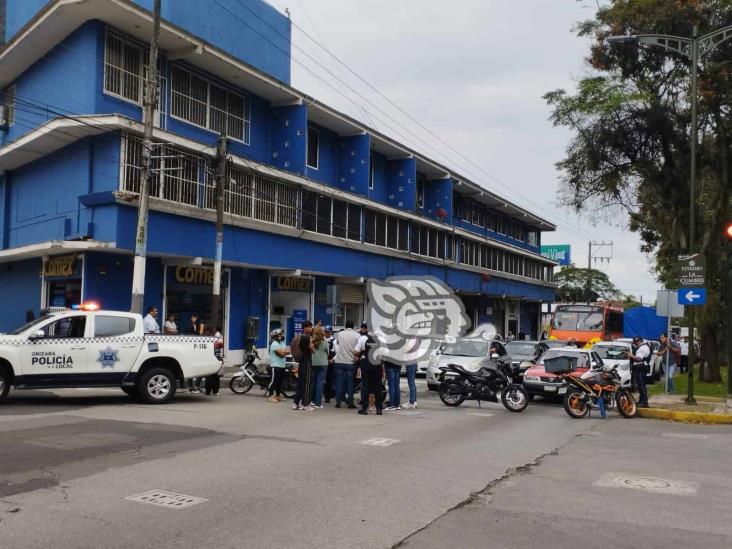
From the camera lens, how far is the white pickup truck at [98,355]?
555 inches

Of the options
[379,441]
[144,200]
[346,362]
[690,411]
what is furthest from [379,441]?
[144,200]

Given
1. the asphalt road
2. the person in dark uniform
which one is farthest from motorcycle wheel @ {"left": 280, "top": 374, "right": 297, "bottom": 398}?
the asphalt road

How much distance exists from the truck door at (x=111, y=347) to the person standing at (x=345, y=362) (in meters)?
4.26

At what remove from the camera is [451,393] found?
16.9 meters

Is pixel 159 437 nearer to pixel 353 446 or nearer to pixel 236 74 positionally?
pixel 353 446

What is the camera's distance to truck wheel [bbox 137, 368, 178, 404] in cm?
1512

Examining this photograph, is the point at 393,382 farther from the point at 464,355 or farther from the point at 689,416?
the point at 689,416

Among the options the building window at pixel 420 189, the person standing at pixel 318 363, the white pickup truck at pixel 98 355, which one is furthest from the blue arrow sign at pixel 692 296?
the building window at pixel 420 189

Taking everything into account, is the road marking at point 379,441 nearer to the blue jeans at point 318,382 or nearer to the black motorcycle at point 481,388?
the blue jeans at point 318,382

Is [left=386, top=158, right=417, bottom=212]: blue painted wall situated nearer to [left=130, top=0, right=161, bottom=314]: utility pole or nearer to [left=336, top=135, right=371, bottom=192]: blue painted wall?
[left=336, top=135, right=371, bottom=192]: blue painted wall

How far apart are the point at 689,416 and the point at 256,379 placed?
10.1 meters

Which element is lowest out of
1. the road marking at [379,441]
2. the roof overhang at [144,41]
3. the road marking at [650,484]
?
the road marking at [650,484]

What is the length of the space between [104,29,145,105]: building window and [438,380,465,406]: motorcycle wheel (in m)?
13.6

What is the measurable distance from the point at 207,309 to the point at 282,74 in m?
11.3
